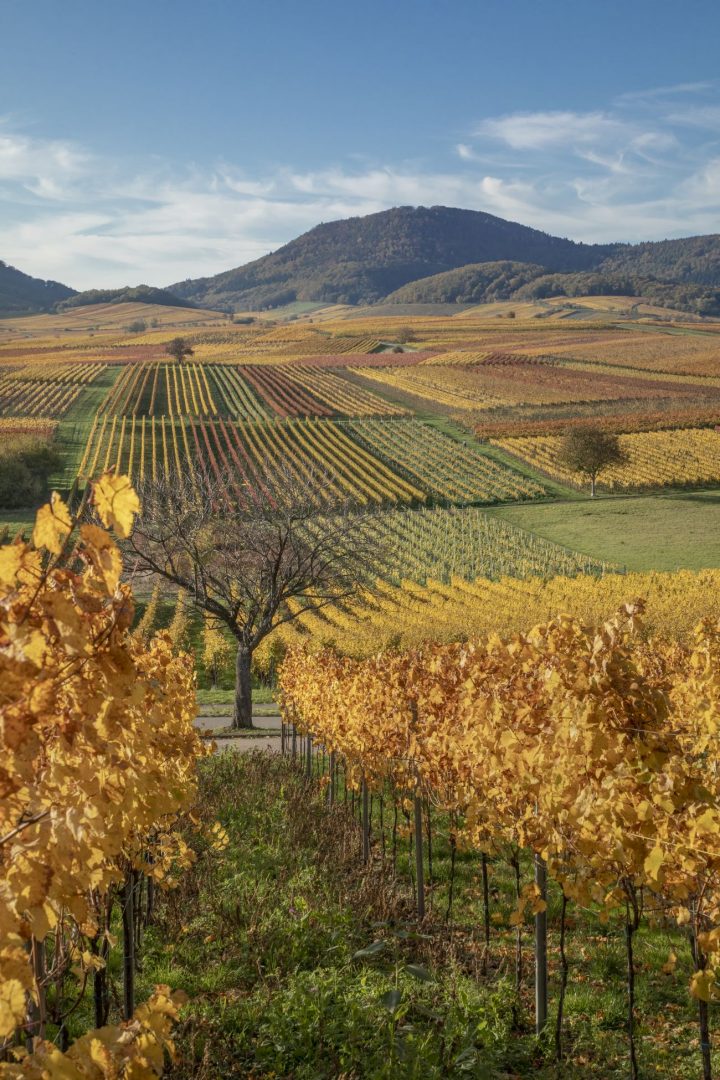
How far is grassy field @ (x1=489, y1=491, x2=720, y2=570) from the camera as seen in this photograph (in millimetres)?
36312

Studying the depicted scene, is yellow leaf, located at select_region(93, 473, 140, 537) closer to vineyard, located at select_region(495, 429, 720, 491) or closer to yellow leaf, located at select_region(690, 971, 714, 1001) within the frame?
yellow leaf, located at select_region(690, 971, 714, 1001)

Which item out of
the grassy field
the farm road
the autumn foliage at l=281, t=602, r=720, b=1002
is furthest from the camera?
the grassy field

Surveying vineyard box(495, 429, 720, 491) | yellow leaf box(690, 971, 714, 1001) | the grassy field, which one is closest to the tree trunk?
yellow leaf box(690, 971, 714, 1001)

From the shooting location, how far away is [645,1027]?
6551mm

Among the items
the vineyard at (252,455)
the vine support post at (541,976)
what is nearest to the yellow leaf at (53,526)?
the vine support post at (541,976)

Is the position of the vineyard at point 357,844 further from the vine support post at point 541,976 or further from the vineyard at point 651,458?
the vineyard at point 651,458

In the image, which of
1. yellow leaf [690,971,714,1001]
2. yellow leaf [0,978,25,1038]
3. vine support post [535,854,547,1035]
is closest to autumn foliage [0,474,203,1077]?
yellow leaf [0,978,25,1038]

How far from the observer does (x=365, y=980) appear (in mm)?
6426

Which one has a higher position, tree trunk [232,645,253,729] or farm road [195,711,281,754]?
tree trunk [232,645,253,729]

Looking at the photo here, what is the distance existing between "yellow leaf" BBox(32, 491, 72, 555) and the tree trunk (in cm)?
1733

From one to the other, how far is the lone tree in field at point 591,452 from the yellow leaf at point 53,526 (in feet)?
153

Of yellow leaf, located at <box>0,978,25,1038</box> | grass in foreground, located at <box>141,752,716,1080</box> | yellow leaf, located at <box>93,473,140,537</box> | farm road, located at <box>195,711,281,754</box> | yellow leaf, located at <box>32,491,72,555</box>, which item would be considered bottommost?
farm road, located at <box>195,711,281,754</box>

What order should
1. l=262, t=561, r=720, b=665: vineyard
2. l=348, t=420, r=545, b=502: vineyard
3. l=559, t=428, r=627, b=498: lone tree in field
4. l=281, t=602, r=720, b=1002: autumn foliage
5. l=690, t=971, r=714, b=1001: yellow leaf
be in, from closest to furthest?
l=690, t=971, r=714, b=1001: yellow leaf → l=281, t=602, r=720, b=1002: autumn foliage → l=262, t=561, r=720, b=665: vineyard → l=559, t=428, r=627, b=498: lone tree in field → l=348, t=420, r=545, b=502: vineyard

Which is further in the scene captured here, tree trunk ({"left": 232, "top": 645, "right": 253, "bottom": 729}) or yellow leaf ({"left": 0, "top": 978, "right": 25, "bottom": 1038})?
tree trunk ({"left": 232, "top": 645, "right": 253, "bottom": 729})
